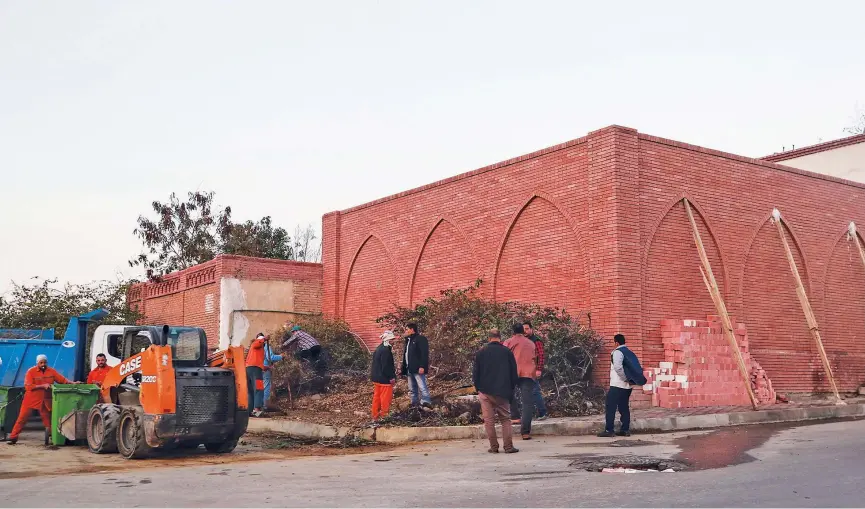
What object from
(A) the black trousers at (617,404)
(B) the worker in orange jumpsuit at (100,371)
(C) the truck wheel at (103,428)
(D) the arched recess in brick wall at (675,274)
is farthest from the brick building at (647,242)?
(C) the truck wheel at (103,428)

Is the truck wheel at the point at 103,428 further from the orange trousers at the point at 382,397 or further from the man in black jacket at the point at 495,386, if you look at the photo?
the man in black jacket at the point at 495,386

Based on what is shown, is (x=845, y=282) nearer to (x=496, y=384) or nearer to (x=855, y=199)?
(x=855, y=199)

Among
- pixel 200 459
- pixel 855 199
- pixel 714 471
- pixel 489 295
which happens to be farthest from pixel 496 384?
pixel 855 199

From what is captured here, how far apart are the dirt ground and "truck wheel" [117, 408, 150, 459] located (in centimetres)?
14

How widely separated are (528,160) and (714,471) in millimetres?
11553

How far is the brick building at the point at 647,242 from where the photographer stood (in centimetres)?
1728

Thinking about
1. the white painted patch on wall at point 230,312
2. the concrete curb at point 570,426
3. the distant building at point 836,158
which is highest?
the distant building at point 836,158

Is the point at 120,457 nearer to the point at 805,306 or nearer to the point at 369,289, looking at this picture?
the point at 369,289

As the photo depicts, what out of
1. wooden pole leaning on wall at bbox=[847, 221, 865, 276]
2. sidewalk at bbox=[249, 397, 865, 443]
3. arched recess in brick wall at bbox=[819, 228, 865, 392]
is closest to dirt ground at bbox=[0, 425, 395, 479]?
sidewalk at bbox=[249, 397, 865, 443]

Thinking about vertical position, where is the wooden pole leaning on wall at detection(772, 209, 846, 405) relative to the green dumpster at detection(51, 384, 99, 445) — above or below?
above

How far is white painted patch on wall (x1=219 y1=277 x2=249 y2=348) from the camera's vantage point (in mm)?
24562

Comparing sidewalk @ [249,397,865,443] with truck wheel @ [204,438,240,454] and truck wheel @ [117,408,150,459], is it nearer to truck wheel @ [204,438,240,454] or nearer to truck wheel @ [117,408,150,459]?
truck wheel @ [204,438,240,454]

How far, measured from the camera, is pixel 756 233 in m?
19.5

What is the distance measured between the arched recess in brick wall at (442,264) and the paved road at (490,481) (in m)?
9.68
